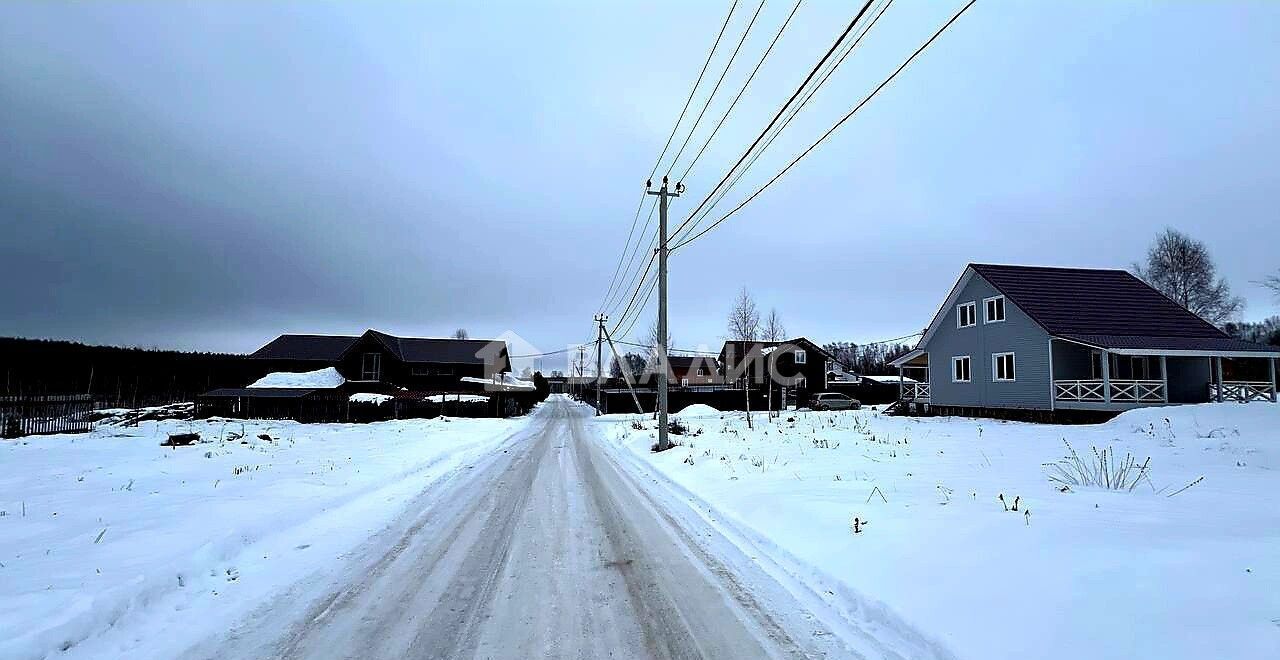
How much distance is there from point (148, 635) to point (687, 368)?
78741 mm

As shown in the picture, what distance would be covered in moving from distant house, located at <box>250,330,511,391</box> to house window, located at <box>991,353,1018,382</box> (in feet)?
124

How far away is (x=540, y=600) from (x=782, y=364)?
55.9 m

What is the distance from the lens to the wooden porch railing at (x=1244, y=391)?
78.2 feet

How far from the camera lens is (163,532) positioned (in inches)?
274

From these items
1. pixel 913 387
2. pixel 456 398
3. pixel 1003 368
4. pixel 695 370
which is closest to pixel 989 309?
pixel 1003 368

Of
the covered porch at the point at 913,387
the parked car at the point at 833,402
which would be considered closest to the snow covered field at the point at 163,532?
the covered porch at the point at 913,387

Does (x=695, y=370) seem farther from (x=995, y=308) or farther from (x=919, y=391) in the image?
(x=995, y=308)

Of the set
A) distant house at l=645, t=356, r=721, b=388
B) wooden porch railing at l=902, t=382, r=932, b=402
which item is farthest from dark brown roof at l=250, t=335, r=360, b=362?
wooden porch railing at l=902, t=382, r=932, b=402

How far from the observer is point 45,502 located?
28.5 feet

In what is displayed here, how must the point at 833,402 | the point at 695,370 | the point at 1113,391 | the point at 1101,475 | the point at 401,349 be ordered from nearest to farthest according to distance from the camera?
the point at 1101,475
the point at 1113,391
the point at 833,402
the point at 401,349
the point at 695,370

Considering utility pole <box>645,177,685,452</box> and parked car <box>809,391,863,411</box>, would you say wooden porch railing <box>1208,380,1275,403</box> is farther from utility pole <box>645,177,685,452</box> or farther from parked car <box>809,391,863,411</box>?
utility pole <box>645,177,685,452</box>

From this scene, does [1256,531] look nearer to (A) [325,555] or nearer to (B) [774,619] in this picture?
(B) [774,619]

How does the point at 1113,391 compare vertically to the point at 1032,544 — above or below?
above

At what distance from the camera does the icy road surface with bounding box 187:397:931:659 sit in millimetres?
4375
